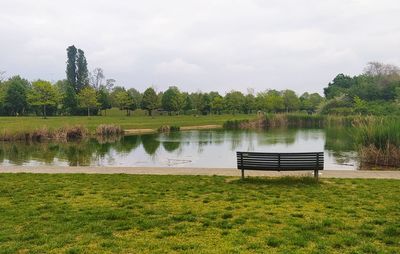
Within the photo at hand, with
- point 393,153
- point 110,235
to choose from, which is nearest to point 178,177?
point 110,235

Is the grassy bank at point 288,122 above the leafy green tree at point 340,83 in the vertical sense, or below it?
below

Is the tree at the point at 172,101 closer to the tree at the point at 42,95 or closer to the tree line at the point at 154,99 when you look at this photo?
the tree line at the point at 154,99

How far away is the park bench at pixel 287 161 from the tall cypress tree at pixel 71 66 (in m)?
88.4

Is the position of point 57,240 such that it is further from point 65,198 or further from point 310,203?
point 310,203

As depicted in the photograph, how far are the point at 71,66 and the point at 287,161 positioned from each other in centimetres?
9023

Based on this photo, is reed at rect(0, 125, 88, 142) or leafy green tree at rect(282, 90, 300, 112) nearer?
reed at rect(0, 125, 88, 142)

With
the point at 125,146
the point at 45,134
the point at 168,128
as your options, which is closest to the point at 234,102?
the point at 168,128

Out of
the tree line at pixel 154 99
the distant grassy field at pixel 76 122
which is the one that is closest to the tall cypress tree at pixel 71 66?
the tree line at pixel 154 99

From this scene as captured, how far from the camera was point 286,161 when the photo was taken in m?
11.9

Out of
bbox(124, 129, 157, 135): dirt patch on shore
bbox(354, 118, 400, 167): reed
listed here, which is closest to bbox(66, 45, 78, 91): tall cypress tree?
bbox(124, 129, 157, 135): dirt patch on shore

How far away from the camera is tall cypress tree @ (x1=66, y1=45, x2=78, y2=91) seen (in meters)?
93.9

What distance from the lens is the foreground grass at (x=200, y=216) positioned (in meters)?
5.96

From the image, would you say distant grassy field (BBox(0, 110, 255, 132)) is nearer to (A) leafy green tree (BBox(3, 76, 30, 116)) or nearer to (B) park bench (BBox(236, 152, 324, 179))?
(A) leafy green tree (BBox(3, 76, 30, 116))

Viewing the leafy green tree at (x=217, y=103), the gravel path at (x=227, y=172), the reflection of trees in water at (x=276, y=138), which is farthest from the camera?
the leafy green tree at (x=217, y=103)
